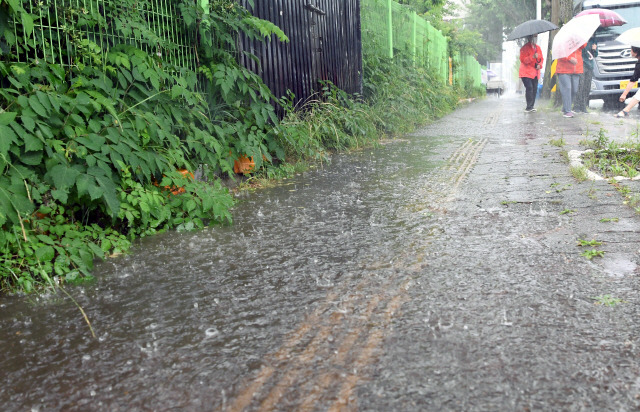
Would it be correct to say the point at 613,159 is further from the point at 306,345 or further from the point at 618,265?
the point at 306,345

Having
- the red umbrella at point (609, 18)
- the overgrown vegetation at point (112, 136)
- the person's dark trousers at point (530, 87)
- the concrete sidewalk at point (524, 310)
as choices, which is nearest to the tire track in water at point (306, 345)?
the concrete sidewalk at point (524, 310)

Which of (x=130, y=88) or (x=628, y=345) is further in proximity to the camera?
(x=130, y=88)

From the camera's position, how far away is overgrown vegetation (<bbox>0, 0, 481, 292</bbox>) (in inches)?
136

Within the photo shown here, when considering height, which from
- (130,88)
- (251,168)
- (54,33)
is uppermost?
(54,33)

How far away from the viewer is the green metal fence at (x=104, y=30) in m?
4.16

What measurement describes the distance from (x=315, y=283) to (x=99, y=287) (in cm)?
122

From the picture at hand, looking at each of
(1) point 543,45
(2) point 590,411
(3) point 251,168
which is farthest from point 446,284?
(1) point 543,45

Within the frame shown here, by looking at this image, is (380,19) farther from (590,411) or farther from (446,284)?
(590,411)

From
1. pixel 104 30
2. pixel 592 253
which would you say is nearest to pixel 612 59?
pixel 592 253

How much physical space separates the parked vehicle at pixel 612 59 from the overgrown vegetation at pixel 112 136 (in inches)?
480

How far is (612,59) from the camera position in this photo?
1605cm

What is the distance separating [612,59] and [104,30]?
593 inches

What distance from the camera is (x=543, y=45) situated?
23250mm

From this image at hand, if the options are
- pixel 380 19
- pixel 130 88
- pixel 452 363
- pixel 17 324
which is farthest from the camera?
pixel 380 19
